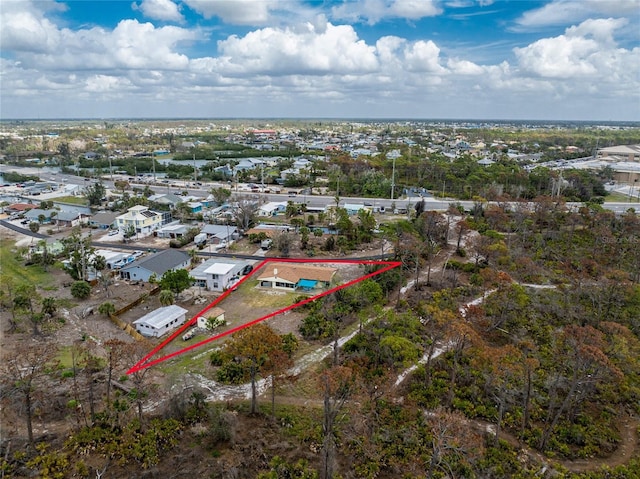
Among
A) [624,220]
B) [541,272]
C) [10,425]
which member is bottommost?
[10,425]

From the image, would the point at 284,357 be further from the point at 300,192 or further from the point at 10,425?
the point at 300,192

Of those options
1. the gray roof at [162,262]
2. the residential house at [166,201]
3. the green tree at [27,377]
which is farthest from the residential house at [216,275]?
the residential house at [166,201]

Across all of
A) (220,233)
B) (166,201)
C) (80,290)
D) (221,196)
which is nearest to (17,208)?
(166,201)

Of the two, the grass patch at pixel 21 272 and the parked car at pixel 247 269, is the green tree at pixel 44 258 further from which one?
the parked car at pixel 247 269

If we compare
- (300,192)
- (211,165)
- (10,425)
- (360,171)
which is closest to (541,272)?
(10,425)

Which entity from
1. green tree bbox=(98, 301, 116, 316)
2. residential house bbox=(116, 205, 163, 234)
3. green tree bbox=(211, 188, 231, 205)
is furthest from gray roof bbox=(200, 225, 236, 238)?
green tree bbox=(98, 301, 116, 316)
